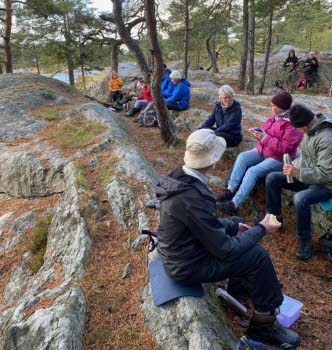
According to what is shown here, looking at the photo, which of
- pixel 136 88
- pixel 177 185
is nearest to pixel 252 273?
pixel 177 185

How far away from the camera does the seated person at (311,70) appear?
18.0 meters

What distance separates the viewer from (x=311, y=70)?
1823 centimetres

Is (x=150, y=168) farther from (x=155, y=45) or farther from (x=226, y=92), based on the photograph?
(x=155, y=45)

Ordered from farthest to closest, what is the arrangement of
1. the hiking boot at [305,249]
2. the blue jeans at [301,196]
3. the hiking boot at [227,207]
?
the hiking boot at [227,207], the hiking boot at [305,249], the blue jeans at [301,196]

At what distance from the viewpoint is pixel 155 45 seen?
692 centimetres

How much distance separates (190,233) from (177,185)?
0.44 metres

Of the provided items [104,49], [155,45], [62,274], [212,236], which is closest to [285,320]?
[212,236]

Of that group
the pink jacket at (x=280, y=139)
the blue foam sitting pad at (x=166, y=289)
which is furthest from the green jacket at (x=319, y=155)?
the blue foam sitting pad at (x=166, y=289)

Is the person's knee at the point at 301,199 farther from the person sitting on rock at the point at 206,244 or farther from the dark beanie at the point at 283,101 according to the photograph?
the person sitting on rock at the point at 206,244

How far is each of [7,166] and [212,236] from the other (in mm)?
5835

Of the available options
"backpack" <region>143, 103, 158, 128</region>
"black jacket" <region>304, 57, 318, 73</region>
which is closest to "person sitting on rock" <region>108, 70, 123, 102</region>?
"backpack" <region>143, 103, 158, 128</region>

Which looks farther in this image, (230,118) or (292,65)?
(292,65)

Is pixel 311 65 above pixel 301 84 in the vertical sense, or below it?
above

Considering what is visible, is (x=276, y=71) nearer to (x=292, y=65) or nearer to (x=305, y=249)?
(x=292, y=65)
